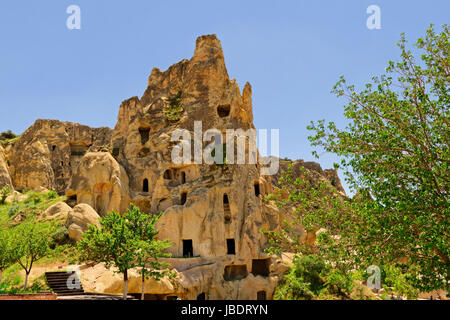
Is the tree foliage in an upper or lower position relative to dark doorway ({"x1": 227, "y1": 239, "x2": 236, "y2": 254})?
upper

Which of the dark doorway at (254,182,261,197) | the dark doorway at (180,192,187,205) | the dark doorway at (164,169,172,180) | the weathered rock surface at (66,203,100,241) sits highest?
the dark doorway at (164,169,172,180)

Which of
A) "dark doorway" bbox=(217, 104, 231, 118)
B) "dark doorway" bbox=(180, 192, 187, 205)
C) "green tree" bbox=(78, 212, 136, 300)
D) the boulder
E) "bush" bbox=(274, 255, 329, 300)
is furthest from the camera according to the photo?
"dark doorway" bbox=(217, 104, 231, 118)

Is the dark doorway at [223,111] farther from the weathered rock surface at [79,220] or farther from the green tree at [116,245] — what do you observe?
the green tree at [116,245]

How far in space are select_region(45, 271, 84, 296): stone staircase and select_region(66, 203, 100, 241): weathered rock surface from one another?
5.69m

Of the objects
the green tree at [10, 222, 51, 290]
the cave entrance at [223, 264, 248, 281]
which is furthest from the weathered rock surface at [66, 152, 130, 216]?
the cave entrance at [223, 264, 248, 281]

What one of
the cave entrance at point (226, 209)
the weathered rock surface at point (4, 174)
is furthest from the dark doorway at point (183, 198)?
the weathered rock surface at point (4, 174)

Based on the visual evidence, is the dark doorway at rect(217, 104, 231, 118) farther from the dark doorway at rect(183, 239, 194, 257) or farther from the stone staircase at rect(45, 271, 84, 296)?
the stone staircase at rect(45, 271, 84, 296)

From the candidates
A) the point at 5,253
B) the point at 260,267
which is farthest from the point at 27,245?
the point at 260,267

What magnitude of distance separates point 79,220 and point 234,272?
16.2m

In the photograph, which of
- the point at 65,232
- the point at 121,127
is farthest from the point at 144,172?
the point at 65,232

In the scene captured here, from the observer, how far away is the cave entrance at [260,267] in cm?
4003

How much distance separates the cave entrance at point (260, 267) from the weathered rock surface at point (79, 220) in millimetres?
16648

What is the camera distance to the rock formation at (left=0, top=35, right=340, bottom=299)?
36.7 meters
